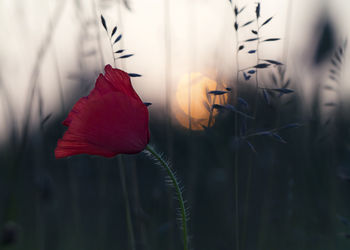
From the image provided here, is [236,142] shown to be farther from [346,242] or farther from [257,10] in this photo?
[346,242]

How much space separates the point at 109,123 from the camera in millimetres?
795

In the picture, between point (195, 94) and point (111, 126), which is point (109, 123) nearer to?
point (111, 126)

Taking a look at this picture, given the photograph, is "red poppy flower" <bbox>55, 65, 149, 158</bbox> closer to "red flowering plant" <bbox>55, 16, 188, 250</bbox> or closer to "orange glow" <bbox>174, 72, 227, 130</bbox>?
"red flowering plant" <bbox>55, 16, 188, 250</bbox>

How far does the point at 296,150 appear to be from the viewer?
175 centimetres

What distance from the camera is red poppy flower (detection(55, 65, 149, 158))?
0.78 m

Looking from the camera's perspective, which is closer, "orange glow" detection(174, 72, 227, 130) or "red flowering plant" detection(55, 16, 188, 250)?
"red flowering plant" detection(55, 16, 188, 250)

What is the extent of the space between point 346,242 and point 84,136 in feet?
4.93

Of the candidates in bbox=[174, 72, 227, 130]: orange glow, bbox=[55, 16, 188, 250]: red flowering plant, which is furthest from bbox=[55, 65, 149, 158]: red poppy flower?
bbox=[174, 72, 227, 130]: orange glow

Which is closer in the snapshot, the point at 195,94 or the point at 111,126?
the point at 111,126

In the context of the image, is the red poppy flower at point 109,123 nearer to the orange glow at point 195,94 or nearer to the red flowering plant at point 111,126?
the red flowering plant at point 111,126

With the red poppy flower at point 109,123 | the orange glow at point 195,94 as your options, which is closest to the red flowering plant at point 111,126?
the red poppy flower at point 109,123

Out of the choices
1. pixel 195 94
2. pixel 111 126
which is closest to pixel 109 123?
pixel 111 126

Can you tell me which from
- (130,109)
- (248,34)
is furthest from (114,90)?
(248,34)

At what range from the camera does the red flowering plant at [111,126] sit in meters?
0.77
